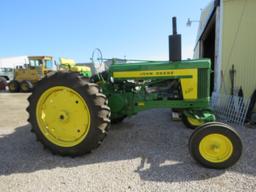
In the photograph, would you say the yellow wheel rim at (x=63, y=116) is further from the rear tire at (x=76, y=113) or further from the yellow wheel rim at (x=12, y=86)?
the yellow wheel rim at (x=12, y=86)

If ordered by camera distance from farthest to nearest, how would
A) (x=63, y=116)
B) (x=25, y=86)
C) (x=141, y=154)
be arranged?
(x=25, y=86), (x=63, y=116), (x=141, y=154)

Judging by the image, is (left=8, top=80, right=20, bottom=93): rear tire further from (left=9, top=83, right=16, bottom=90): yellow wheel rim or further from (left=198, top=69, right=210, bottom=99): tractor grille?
(left=198, top=69, right=210, bottom=99): tractor grille

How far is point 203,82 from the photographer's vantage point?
3.58 meters

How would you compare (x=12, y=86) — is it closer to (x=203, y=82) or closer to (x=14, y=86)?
(x=14, y=86)

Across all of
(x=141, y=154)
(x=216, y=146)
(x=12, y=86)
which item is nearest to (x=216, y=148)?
(x=216, y=146)

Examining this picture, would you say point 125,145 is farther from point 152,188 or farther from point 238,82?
point 238,82

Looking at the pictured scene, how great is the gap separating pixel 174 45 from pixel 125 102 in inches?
50.2

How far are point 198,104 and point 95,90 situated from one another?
1.71m

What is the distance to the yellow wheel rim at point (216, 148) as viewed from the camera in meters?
2.77

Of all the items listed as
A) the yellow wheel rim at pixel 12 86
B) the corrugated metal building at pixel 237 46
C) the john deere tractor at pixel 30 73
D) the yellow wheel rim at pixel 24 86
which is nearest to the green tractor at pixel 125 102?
the corrugated metal building at pixel 237 46

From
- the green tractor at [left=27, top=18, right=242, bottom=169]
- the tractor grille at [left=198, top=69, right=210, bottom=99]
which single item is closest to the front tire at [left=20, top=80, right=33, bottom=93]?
the green tractor at [left=27, top=18, right=242, bottom=169]

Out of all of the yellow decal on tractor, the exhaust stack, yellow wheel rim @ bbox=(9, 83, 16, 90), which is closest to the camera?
the exhaust stack

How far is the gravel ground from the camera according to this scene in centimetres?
246

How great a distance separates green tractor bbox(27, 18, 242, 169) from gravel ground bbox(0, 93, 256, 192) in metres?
0.20
